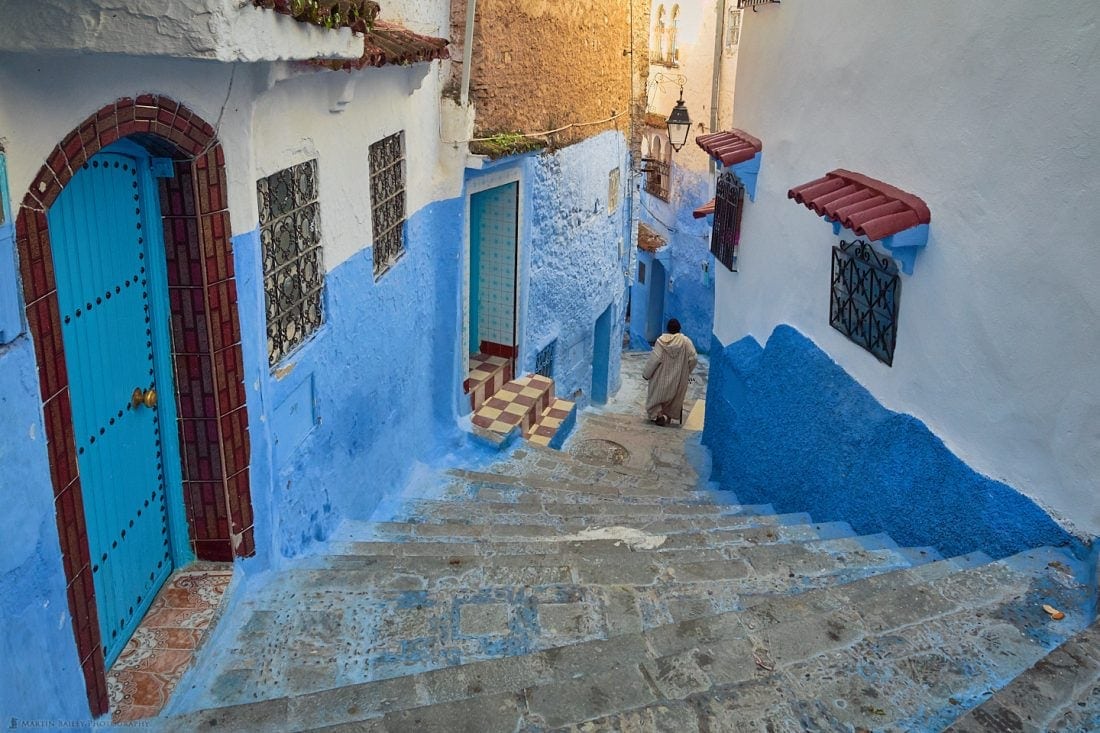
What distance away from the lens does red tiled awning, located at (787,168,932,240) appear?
5020 millimetres

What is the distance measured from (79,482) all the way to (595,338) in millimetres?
10323

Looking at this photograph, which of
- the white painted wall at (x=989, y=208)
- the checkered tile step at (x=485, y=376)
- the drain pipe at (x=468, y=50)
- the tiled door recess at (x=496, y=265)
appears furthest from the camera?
the tiled door recess at (x=496, y=265)

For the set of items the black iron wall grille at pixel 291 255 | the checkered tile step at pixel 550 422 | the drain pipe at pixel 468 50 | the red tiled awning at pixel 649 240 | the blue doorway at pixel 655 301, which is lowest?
the blue doorway at pixel 655 301

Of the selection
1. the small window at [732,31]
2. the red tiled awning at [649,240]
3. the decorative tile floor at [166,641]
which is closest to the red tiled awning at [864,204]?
the decorative tile floor at [166,641]

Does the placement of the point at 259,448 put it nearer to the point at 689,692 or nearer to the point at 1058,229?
the point at 689,692

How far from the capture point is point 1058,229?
162 inches

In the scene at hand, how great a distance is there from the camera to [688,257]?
Answer: 61.6 feet

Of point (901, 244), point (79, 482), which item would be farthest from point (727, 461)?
point (79, 482)

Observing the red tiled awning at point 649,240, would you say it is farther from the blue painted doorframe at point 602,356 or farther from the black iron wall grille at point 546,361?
the black iron wall grille at point 546,361

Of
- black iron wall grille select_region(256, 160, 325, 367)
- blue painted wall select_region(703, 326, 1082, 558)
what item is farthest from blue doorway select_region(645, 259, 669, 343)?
black iron wall grille select_region(256, 160, 325, 367)

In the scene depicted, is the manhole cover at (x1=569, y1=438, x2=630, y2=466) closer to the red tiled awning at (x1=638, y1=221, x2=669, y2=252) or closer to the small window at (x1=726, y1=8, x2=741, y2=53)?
the small window at (x1=726, y1=8, x2=741, y2=53)

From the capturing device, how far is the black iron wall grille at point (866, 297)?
555 cm

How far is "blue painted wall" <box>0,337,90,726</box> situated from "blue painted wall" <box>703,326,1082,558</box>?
408 cm

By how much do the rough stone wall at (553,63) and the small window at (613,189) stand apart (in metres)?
0.62
